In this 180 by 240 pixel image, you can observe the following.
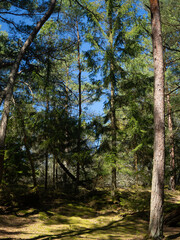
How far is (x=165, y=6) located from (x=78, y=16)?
580 centimetres

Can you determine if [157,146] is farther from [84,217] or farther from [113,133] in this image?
[113,133]

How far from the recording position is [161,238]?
5.31 meters

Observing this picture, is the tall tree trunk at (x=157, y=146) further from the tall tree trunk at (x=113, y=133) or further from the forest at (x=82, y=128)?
the tall tree trunk at (x=113, y=133)

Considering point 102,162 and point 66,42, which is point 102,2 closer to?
point 66,42

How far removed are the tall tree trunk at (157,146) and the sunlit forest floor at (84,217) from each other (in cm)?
66

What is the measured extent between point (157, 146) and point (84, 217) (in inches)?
198

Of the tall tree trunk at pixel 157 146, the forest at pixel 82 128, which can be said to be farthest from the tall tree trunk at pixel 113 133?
the tall tree trunk at pixel 157 146

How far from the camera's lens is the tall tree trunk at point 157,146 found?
17.6 feet

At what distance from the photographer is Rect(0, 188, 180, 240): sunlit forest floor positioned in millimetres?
6293

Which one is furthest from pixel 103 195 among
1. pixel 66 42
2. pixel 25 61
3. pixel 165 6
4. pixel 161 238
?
pixel 165 6

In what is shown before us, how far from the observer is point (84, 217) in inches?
348

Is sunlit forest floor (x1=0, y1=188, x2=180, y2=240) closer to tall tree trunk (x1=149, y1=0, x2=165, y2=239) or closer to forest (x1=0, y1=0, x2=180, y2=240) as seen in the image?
forest (x1=0, y1=0, x2=180, y2=240)

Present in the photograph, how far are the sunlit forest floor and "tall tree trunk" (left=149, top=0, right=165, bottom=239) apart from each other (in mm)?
658

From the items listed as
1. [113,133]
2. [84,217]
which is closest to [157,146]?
[84,217]
